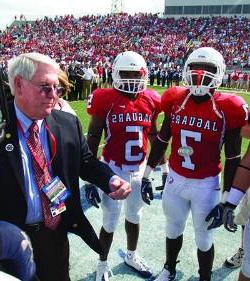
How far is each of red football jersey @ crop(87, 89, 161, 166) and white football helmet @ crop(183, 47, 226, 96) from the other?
56cm

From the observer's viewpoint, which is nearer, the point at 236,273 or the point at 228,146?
the point at 228,146

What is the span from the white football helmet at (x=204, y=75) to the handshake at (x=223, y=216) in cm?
88

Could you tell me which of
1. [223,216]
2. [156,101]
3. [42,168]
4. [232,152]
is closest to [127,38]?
[156,101]

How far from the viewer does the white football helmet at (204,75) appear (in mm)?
3123

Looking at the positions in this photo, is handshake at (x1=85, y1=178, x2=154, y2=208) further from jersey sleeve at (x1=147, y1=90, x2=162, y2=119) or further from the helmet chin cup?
the helmet chin cup

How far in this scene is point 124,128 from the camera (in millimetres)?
3561

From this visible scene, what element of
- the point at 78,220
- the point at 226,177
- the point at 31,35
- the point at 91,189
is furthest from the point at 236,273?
the point at 31,35

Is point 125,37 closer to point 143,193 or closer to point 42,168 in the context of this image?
point 143,193

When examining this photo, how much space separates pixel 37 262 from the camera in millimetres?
2424

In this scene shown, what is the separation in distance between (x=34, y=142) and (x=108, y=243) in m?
1.71

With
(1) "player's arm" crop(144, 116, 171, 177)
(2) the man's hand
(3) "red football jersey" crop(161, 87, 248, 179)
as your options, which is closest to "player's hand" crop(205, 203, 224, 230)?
(3) "red football jersey" crop(161, 87, 248, 179)

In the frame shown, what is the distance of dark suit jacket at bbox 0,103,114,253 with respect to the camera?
2182 mm

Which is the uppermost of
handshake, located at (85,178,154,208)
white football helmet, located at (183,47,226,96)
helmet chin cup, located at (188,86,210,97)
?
white football helmet, located at (183,47,226,96)

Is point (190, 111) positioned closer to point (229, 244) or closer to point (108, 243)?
point (108, 243)
